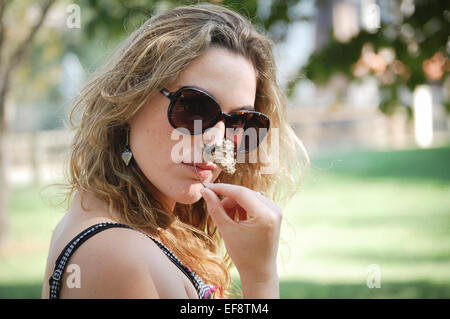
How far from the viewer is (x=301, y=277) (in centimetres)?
646

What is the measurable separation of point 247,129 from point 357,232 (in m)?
7.75

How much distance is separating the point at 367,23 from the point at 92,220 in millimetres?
3497

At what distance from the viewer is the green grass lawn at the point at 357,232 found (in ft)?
19.5

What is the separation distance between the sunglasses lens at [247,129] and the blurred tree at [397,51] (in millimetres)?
2303

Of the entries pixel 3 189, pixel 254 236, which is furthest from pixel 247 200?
pixel 3 189

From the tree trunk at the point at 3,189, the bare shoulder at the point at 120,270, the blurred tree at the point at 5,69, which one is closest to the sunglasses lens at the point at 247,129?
the bare shoulder at the point at 120,270

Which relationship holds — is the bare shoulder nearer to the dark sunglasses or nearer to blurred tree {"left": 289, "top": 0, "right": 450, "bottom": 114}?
the dark sunglasses

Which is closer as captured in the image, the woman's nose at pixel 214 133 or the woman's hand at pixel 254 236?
the woman's hand at pixel 254 236

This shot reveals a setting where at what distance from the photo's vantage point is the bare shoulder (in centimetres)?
119

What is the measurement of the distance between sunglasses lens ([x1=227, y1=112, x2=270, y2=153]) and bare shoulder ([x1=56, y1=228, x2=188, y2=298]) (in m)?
0.53

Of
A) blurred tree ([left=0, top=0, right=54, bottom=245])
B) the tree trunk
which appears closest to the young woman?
blurred tree ([left=0, top=0, right=54, bottom=245])

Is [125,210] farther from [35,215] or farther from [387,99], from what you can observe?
[35,215]

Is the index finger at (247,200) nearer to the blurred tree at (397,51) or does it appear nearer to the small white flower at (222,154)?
the small white flower at (222,154)

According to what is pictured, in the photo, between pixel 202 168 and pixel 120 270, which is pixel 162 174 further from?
pixel 120 270
